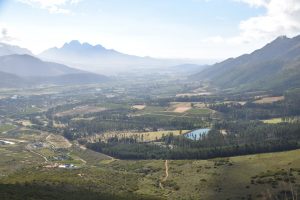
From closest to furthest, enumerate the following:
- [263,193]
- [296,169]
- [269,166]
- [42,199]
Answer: [42,199] < [263,193] < [296,169] < [269,166]

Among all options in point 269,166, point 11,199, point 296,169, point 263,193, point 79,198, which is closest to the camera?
point 11,199

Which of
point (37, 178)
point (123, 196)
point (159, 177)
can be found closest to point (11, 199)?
point (123, 196)

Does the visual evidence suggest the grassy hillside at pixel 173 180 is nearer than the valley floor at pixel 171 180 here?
Yes

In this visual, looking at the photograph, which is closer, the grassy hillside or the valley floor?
the grassy hillside

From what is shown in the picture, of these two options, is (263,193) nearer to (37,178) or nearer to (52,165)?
(37,178)

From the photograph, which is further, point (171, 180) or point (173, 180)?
point (171, 180)

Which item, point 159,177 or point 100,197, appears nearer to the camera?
point 100,197

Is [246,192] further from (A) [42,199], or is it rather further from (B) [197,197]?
(A) [42,199]

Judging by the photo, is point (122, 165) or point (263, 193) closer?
point (263, 193)

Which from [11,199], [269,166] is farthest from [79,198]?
[269,166]
